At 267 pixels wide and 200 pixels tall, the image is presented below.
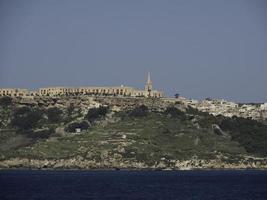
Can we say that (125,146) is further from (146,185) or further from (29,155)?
(146,185)

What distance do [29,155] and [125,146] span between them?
19408 mm

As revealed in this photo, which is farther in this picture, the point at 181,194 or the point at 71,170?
the point at 71,170

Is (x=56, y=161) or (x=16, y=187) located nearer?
(x=16, y=187)

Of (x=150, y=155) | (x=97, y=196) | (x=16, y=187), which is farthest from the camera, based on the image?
(x=150, y=155)

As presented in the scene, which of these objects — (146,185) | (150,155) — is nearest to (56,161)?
(150,155)

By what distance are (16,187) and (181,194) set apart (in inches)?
1142

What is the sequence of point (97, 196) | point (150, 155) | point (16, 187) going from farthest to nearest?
point (150, 155), point (16, 187), point (97, 196)

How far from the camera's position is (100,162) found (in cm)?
19625

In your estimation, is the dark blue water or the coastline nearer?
the dark blue water

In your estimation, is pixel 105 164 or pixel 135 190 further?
pixel 105 164

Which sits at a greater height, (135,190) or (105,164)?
(105,164)

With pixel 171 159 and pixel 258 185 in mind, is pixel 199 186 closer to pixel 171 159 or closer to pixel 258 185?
pixel 258 185

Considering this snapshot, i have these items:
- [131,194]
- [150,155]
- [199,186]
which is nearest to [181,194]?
[131,194]

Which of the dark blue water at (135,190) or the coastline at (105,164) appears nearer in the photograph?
the dark blue water at (135,190)
